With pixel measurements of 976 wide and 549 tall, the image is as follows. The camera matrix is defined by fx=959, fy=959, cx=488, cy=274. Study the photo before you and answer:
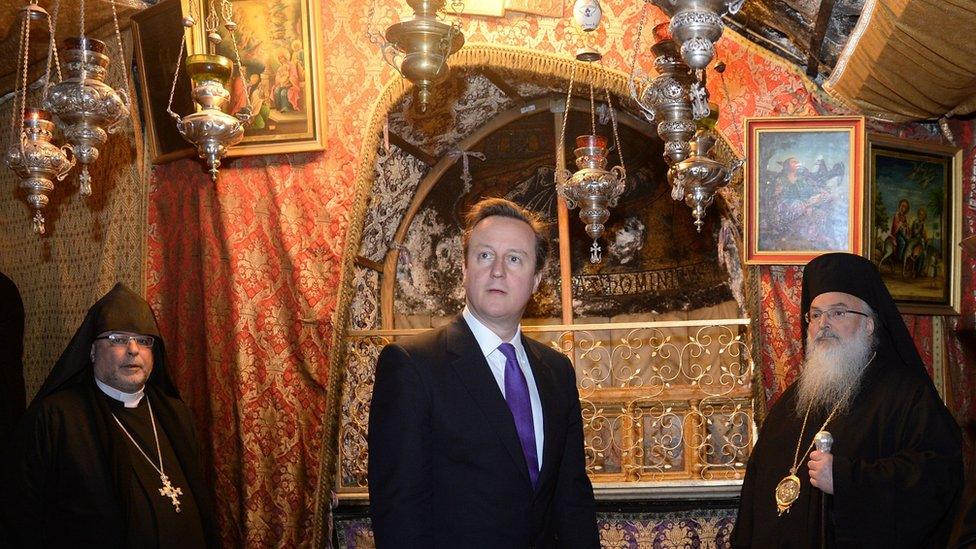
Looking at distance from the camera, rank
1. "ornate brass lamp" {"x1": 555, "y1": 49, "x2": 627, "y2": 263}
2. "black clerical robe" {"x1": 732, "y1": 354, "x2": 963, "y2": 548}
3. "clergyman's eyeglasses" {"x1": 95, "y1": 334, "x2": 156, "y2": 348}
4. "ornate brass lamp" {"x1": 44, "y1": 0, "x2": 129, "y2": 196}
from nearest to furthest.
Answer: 1. "ornate brass lamp" {"x1": 44, "y1": 0, "x2": 129, "y2": 196}
2. "black clerical robe" {"x1": 732, "y1": 354, "x2": 963, "y2": 548}
3. "ornate brass lamp" {"x1": 555, "y1": 49, "x2": 627, "y2": 263}
4. "clergyman's eyeglasses" {"x1": 95, "y1": 334, "x2": 156, "y2": 348}

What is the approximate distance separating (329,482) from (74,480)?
163cm

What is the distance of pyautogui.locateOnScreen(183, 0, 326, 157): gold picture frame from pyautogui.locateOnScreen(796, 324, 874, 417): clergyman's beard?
3.01 m

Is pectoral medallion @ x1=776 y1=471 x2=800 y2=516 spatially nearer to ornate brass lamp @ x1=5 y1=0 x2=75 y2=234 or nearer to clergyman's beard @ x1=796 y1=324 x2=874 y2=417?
clergyman's beard @ x1=796 y1=324 x2=874 y2=417

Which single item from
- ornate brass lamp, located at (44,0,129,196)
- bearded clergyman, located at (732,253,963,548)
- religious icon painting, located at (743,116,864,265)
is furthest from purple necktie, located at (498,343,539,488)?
religious icon painting, located at (743,116,864,265)

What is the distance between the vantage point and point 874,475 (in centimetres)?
366

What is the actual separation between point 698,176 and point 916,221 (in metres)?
2.17

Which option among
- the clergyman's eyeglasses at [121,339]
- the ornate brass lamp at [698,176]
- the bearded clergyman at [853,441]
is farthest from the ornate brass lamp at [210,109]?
the bearded clergyman at [853,441]

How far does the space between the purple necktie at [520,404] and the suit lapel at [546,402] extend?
0.03m

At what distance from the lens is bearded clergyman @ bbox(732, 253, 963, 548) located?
12.0 feet

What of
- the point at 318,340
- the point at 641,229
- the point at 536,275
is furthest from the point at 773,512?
the point at 641,229

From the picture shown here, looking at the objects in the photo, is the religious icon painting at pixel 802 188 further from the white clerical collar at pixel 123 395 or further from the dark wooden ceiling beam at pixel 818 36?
the white clerical collar at pixel 123 395

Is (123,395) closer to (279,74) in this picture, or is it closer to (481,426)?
(279,74)

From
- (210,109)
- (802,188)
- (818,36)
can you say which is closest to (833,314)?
(802,188)

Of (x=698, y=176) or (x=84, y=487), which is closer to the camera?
(x=698, y=176)
